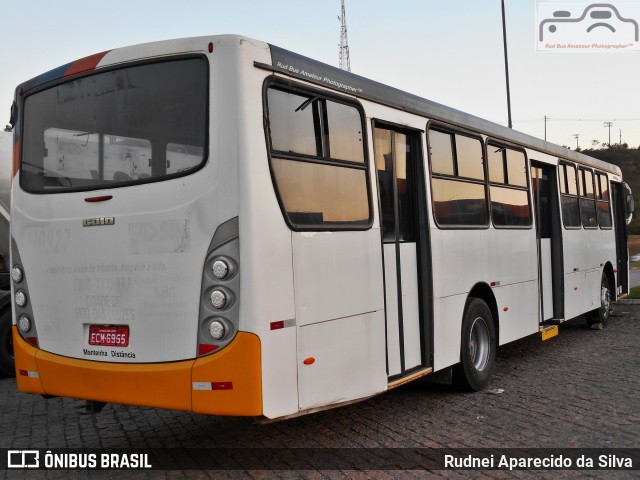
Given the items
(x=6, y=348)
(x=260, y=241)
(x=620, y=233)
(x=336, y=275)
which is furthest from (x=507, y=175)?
(x=620, y=233)

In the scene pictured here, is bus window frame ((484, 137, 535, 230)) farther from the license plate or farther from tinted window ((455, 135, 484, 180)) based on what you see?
the license plate

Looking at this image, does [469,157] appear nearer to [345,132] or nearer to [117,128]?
[345,132]

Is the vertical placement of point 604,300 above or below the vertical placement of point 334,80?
below

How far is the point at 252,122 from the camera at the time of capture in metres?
4.52

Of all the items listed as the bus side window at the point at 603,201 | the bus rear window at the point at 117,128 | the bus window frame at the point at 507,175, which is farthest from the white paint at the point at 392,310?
the bus side window at the point at 603,201

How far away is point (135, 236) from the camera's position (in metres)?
4.78

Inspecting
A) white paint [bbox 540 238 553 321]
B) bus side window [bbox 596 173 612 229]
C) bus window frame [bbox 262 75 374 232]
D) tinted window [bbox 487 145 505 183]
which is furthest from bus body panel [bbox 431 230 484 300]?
bus side window [bbox 596 173 612 229]

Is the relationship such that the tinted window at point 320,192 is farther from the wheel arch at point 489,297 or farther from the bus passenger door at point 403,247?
the wheel arch at point 489,297

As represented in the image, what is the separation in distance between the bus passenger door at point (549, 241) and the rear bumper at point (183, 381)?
6427 millimetres

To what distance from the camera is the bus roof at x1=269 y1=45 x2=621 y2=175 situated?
4934 mm

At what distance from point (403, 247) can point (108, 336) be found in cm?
275

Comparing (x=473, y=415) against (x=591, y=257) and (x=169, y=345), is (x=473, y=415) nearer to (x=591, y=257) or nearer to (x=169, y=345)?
(x=169, y=345)

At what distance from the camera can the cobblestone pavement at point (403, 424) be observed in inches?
219

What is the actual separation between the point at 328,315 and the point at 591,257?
809 cm
